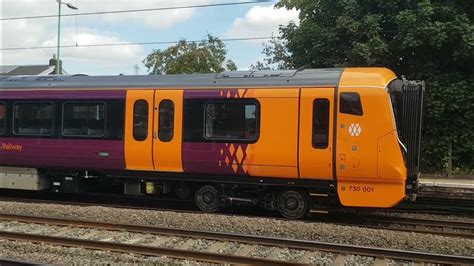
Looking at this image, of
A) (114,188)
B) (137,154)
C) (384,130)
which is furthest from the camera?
(114,188)

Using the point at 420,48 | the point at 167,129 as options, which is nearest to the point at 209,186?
the point at 167,129

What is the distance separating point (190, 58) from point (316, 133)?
773 inches

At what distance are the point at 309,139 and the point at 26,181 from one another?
22.4 ft

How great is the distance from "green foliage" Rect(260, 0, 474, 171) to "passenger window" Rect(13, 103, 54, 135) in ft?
32.3

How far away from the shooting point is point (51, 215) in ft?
35.1

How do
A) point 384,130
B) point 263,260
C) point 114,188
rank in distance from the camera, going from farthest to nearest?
point 114,188 → point 384,130 → point 263,260

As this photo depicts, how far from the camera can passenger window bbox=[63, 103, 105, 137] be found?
11812 mm

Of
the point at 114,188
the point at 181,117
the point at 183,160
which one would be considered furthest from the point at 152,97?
the point at 114,188

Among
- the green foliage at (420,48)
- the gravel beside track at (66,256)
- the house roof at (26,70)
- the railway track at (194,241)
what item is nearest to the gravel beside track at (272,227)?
the railway track at (194,241)

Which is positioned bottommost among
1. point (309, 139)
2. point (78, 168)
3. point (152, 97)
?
point (78, 168)

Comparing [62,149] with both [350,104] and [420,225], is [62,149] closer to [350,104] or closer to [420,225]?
[350,104]

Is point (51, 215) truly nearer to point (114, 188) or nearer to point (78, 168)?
point (78, 168)

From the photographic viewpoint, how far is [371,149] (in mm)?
9789

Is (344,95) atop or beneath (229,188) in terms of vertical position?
atop
